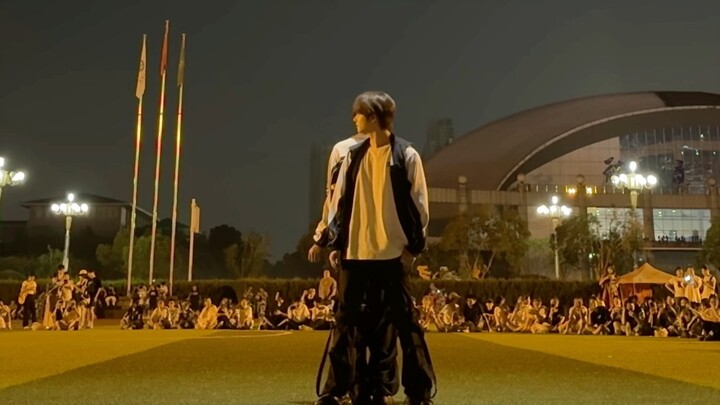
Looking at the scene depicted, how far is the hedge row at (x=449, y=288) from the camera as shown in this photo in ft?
94.0

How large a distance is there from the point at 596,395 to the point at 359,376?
6.47 feet

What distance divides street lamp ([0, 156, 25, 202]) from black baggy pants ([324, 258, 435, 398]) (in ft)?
77.6

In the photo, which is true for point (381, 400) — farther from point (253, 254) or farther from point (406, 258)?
point (253, 254)

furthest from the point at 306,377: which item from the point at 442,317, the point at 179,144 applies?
the point at 179,144

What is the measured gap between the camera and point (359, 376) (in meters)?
3.92

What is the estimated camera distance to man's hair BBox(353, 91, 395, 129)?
3984 mm

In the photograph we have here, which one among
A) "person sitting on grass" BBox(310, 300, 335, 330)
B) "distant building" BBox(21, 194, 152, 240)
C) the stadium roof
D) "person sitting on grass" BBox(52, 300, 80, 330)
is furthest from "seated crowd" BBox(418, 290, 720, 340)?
"distant building" BBox(21, 194, 152, 240)

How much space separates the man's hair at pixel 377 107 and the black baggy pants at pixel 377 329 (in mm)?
829

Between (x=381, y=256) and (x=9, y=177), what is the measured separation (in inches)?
974

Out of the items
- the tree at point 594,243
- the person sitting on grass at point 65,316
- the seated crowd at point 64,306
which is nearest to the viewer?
the person sitting on grass at point 65,316

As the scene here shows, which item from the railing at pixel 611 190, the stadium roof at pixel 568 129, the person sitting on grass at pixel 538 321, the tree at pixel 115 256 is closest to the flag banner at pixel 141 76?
the person sitting on grass at pixel 538 321

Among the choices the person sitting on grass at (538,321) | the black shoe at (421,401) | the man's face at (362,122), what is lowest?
the person sitting on grass at (538,321)

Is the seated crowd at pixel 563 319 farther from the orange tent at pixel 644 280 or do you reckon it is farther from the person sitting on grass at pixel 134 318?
the person sitting on grass at pixel 134 318

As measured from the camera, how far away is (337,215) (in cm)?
395
